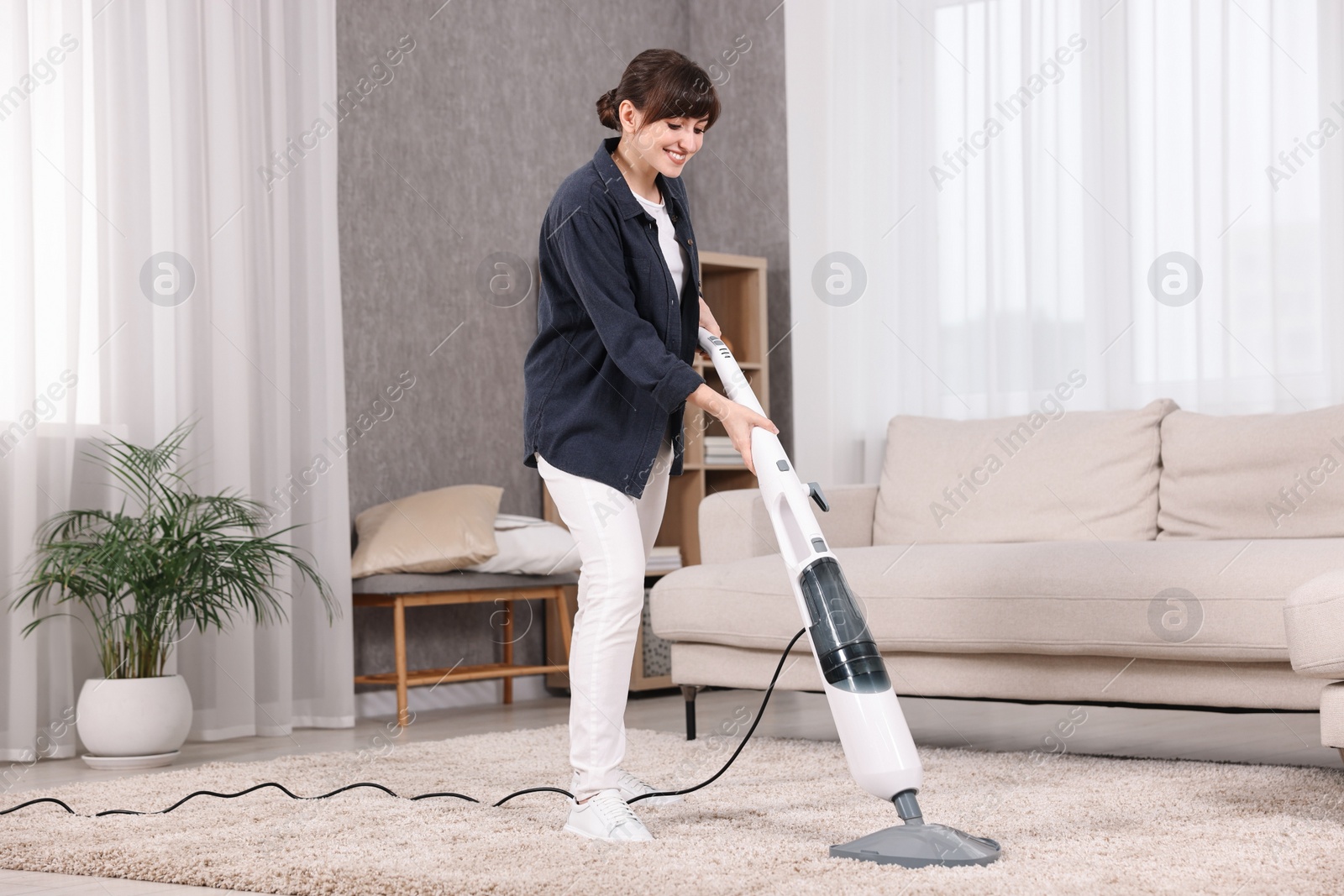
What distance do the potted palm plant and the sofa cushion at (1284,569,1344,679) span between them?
213 cm

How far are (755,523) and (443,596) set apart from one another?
99 centimetres

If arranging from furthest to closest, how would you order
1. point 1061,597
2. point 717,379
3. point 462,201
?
point 717,379 < point 462,201 < point 1061,597

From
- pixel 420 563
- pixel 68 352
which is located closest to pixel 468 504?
pixel 420 563

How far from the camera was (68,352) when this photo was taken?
10.8 feet

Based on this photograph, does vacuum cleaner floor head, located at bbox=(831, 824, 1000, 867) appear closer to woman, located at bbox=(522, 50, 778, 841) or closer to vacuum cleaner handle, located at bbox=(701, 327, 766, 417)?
woman, located at bbox=(522, 50, 778, 841)

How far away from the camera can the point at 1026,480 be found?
3.34 m

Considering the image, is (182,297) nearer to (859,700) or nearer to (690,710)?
(690,710)

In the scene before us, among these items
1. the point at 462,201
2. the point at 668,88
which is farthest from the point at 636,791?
the point at 462,201

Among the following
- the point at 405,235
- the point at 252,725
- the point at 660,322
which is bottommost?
the point at 252,725

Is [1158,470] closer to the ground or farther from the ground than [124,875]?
farther from the ground

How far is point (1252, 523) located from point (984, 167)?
161 cm

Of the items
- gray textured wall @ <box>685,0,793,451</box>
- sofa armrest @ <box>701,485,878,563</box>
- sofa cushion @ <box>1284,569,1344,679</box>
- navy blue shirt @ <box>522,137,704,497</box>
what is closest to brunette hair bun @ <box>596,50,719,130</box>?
navy blue shirt @ <box>522,137,704,497</box>

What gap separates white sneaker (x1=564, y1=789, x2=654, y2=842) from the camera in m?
1.89

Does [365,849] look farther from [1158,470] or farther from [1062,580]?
[1158,470]
